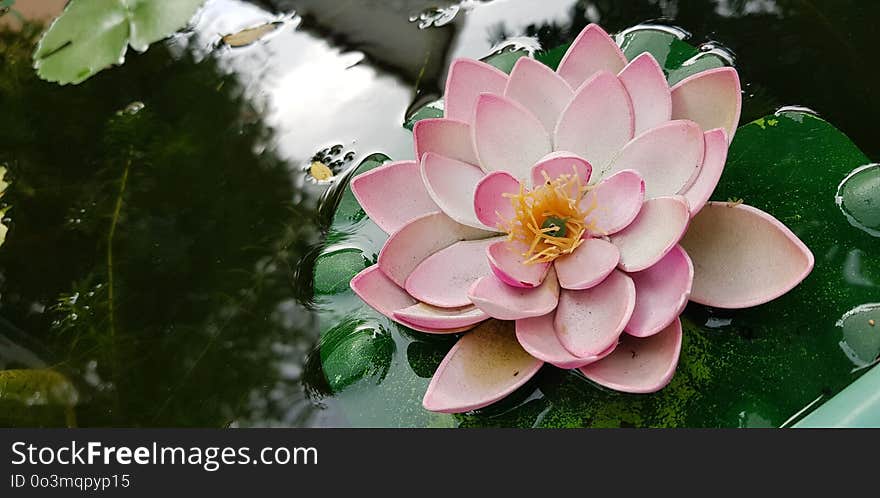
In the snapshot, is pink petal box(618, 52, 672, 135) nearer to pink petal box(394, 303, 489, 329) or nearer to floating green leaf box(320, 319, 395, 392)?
pink petal box(394, 303, 489, 329)

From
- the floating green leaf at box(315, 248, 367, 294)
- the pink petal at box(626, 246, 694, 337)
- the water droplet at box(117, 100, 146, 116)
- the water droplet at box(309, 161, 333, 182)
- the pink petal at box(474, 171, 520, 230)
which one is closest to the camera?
the pink petal at box(626, 246, 694, 337)

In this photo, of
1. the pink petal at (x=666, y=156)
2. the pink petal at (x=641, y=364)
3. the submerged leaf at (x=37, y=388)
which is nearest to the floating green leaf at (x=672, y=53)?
the pink petal at (x=666, y=156)

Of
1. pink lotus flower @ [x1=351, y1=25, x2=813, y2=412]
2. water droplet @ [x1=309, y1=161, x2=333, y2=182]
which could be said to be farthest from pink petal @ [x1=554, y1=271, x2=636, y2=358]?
water droplet @ [x1=309, y1=161, x2=333, y2=182]

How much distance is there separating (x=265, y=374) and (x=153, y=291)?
0.94 ft

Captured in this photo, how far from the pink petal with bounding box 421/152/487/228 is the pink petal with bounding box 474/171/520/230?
3 cm

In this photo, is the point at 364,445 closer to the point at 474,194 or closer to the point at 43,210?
the point at 474,194

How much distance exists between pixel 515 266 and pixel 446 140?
0.23 meters

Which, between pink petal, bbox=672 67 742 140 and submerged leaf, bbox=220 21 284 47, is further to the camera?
submerged leaf, bbox=220 21 284 47

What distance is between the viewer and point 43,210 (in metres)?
1.37

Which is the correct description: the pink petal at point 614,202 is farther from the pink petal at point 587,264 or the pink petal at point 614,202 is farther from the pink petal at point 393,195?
the pink petal at point 393,195

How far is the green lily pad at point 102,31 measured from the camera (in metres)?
1.50

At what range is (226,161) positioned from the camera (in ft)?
4.49

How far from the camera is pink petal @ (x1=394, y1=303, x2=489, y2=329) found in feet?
3.00

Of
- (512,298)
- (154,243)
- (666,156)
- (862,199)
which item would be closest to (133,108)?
(154,243)
